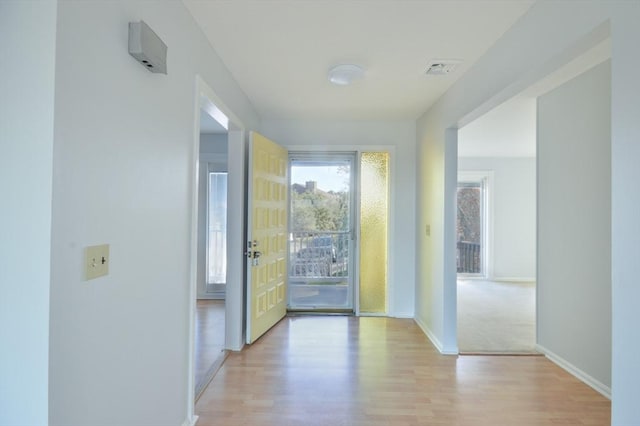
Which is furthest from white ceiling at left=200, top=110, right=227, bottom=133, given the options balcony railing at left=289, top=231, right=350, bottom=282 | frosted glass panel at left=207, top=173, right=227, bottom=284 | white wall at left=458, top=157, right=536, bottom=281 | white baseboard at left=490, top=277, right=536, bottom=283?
white baseboard at left=490, top=277, right=536, bottom=283

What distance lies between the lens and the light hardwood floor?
208cm

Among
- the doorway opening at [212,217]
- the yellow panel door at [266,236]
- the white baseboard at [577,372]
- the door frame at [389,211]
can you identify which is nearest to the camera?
the white baseboard at [577,372]

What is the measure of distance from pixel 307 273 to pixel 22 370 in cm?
355

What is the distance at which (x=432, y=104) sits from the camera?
11.4 feet

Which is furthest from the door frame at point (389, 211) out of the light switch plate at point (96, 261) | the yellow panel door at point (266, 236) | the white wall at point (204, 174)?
the light switch plate at point (96, 261)

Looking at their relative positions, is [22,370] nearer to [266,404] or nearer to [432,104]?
[266,404]

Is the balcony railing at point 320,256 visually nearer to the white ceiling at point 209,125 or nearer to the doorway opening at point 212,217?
the doorway opening at point 212,217

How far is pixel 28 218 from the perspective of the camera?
3.15ft

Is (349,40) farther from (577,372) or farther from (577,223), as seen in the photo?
(577,372)

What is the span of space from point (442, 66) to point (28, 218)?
270 centimetres

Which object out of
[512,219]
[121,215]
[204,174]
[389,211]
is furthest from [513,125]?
[121,215]

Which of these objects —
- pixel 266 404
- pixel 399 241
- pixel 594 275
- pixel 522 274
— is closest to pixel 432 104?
pixel 399 241

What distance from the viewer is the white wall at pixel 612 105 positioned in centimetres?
119

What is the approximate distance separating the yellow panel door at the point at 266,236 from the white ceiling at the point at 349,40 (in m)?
0.67
